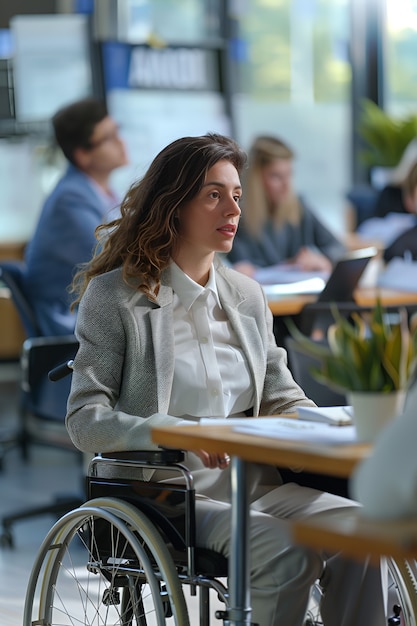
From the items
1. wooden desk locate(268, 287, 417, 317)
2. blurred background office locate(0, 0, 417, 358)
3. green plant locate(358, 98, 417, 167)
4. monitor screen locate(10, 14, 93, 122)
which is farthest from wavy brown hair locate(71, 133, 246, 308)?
green plant locate(358, 98, 417, 167)

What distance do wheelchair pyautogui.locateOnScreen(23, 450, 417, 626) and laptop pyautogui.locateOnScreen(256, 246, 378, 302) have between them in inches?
72.2

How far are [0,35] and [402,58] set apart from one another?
10.5 ft

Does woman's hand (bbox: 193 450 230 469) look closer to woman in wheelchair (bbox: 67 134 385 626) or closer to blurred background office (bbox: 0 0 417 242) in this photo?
woman in wheelchair (bbox: 67 134 385 626)

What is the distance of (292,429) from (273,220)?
367 centimetres

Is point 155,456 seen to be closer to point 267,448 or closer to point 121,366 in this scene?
point 121,366

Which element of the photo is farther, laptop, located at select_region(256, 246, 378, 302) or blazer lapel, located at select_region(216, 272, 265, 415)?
laptop, located at select_region(256, 246, 378, 302)

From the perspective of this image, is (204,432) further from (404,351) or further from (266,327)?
(266,327)

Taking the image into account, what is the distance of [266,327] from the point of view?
248 centimetres

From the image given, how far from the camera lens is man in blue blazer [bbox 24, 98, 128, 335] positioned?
4055mm

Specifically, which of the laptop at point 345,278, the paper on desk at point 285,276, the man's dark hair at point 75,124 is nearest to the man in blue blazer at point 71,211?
the man's dark hair at point 75,124

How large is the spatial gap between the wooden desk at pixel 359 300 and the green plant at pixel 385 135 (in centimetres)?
386

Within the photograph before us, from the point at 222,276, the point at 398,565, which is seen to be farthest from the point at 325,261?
the point at 398,565

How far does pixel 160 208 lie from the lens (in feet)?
7.75

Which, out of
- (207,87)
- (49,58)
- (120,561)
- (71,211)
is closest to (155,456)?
(120,561)
